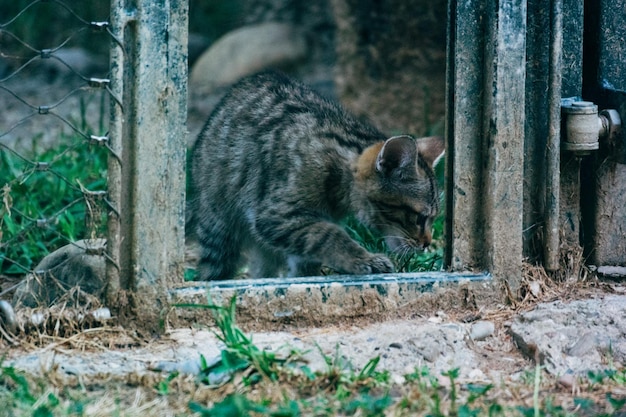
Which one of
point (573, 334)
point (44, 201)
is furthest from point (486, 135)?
point (44, 201)

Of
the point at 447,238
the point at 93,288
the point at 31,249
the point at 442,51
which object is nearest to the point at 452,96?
the point at 447,238

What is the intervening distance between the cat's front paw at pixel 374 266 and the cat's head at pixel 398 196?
55 centimetres

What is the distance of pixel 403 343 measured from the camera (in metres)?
4.29

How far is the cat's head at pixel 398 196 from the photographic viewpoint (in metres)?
5.34

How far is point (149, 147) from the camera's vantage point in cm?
423

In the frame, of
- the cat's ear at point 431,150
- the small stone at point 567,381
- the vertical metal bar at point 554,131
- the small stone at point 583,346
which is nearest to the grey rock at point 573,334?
the small stone at point 583,346

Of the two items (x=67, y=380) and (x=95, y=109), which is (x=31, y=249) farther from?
(x=95, y=109)

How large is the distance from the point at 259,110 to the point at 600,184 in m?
2.00

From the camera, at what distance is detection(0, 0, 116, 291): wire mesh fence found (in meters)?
4.30

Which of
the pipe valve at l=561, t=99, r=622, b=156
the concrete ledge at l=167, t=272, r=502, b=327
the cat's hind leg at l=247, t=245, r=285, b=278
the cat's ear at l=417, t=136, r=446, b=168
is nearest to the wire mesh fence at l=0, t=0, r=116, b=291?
the concrete ledge at l=167, t=272, r=502, b=327

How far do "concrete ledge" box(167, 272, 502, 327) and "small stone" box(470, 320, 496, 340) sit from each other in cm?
18

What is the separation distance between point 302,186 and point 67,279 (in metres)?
1.42

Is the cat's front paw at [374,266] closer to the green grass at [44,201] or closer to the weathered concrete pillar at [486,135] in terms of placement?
the weathered concrete pillar at [486,135]

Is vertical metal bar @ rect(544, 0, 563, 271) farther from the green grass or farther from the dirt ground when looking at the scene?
the green grass
